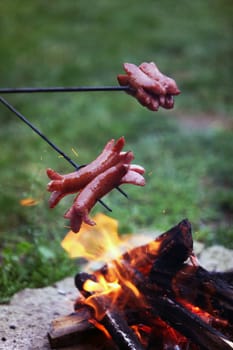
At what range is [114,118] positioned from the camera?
7.84 metres

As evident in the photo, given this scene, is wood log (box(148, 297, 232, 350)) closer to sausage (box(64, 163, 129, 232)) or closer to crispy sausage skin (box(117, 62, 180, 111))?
sausage (box(64, 163, 129, 232))

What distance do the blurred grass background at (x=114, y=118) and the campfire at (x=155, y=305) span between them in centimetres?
84

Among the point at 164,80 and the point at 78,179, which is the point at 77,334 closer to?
the point at 78,179

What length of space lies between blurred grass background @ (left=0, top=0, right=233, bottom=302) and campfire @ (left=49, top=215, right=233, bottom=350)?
2.76 ft

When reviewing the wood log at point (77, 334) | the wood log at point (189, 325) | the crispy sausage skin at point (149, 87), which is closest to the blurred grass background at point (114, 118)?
the wood log at point (77, 334)

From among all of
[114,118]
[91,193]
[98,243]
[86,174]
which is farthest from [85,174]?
[114,118]

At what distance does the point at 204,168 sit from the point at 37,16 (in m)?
7.66

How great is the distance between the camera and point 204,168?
6.28m

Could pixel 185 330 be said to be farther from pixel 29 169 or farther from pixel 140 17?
pixel 140 17

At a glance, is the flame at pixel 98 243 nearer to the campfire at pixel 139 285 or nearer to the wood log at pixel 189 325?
the campfire at pixel 139 285

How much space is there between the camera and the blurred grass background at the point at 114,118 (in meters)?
4.98

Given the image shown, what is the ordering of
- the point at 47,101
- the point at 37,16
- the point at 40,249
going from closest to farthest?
the point at 40,249 → the point at 47,101 → the point at 37,16

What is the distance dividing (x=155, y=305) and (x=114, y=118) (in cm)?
508

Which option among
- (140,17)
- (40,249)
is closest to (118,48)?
(140,17)
